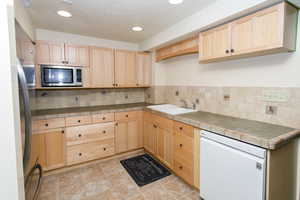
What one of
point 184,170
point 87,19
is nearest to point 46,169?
point 184,170

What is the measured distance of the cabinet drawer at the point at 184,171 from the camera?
1.89 meters

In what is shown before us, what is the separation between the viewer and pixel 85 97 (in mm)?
3074

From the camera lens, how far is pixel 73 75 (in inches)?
103

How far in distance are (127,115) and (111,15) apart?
5.68 feet

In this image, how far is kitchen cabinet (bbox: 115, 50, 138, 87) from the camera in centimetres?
307

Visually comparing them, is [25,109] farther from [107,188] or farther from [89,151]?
[89,151]

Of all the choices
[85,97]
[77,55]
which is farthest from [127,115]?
[77,55]

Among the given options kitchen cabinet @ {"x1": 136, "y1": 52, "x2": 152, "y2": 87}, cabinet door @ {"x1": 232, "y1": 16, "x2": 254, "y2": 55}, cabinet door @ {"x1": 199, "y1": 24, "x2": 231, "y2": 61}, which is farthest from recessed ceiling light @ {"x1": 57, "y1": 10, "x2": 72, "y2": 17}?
cabinet door @ {"x1": 232, "y1": 16, "x2": 254, "y2": 55}

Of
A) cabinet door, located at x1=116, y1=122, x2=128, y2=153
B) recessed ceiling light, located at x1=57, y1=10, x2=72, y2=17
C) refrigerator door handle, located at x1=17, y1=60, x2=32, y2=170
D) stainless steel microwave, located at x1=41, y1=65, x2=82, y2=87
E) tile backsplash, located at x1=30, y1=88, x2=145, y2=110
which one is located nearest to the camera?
refrigerator door handle, located at x1=17, y1=60, x2=32, y2=170

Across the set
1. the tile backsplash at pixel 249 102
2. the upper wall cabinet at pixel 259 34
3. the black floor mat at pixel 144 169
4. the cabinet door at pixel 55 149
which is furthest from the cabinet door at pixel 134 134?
the upper wall cabinet at pixel 259 34

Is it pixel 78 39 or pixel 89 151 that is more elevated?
pixel 78 39

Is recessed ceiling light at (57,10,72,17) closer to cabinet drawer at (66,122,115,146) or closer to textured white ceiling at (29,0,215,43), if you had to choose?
textured white ceiling at (29,0,215,43)

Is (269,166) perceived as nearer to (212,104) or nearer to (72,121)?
(212,104)

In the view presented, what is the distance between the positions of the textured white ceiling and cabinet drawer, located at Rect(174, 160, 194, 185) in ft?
6.91
